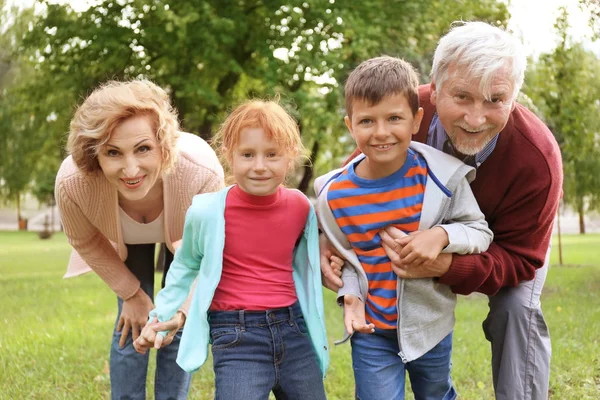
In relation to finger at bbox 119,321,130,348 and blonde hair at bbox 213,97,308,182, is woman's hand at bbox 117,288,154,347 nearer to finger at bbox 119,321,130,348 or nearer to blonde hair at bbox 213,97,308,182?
finger at bbox 119,321,130,348

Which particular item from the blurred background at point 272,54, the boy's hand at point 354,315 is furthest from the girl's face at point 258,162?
the blurred background at point 272,54

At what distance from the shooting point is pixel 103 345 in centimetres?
745

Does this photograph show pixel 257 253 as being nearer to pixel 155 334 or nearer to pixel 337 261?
pixel 337 261

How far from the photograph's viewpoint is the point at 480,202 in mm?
3232

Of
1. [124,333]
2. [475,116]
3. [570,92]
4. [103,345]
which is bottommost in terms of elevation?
[103,345]

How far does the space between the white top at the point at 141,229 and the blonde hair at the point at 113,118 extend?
1.16 feet

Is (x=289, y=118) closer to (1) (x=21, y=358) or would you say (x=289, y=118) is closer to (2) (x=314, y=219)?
(2) (x=314, y=219)

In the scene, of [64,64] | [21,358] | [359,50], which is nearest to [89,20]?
[64,64]

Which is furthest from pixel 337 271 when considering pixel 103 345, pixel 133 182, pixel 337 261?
pixel 103 345

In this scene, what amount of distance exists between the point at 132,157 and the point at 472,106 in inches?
57.2

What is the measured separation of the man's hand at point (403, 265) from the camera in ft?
9.86

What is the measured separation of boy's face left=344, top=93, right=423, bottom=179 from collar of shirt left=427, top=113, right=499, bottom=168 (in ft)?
0.88

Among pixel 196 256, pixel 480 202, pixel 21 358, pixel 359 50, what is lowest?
pixel 21 358

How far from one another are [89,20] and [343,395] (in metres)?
10.7
